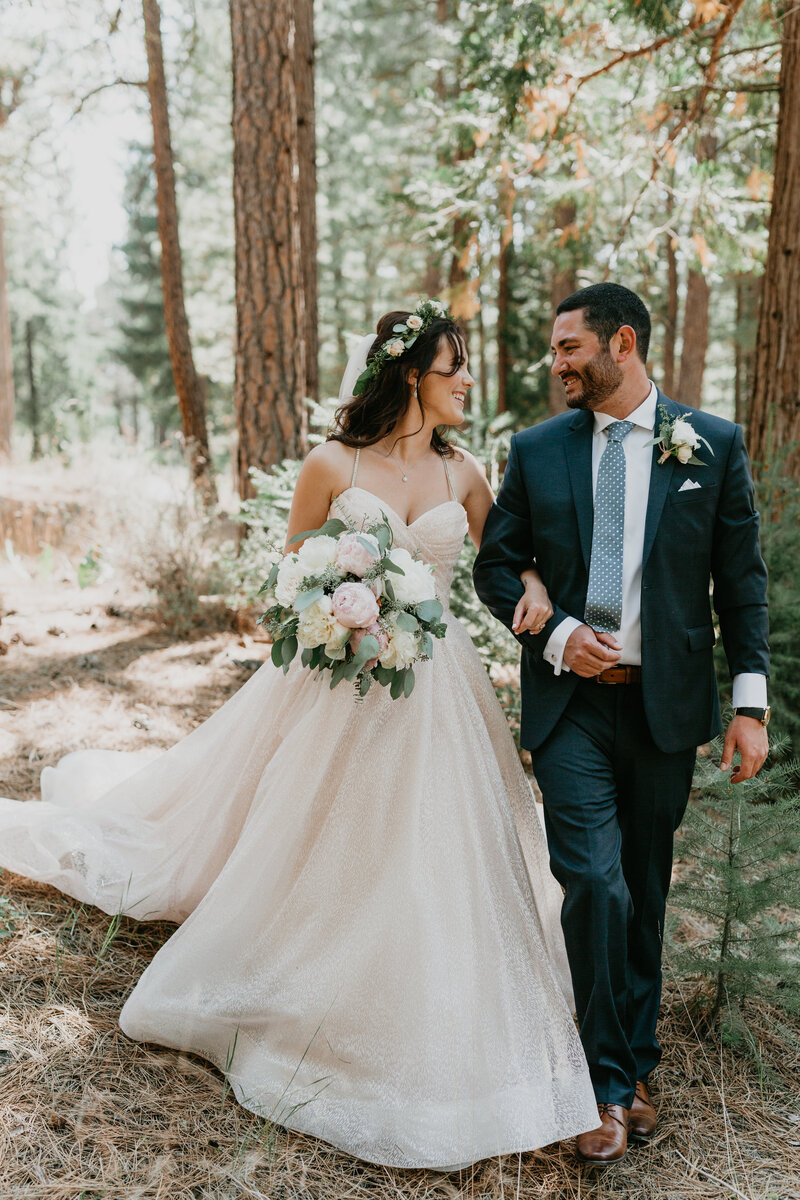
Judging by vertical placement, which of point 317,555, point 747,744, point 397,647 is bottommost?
point 747,744

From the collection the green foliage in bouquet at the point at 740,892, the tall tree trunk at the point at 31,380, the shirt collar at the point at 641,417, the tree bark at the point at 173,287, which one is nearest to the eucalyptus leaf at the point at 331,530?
the shirt collar at the point at 641,417

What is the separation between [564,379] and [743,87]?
478cm

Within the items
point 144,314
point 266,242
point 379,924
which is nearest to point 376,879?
point 379,924

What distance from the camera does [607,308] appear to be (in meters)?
2.77

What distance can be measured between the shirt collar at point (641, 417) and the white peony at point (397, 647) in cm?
91

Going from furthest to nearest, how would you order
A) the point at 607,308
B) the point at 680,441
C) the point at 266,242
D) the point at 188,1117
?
the point at 266,242, the point at 607,308, the point at 680,441, the point at 188,1117

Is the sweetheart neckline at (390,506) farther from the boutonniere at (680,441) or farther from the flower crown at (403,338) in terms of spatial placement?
the boutonniere at (680,441)

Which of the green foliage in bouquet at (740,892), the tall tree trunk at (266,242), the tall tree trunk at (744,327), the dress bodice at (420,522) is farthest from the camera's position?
the tall tree trunk at (744,327)

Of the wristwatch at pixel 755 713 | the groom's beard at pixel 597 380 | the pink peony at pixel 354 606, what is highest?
the groom's beard at pixel 597 380

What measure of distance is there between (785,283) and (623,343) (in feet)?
11.5

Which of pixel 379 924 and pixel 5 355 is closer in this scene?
pixel 379 924

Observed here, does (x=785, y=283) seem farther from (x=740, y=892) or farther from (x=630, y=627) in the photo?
(x=740, y=892)

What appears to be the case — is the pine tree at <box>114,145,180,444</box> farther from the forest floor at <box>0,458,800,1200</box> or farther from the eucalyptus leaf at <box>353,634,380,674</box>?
the eucalyptus leaf at <box>353,634,380,674</box>

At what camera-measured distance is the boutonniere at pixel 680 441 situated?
2.66 metres
